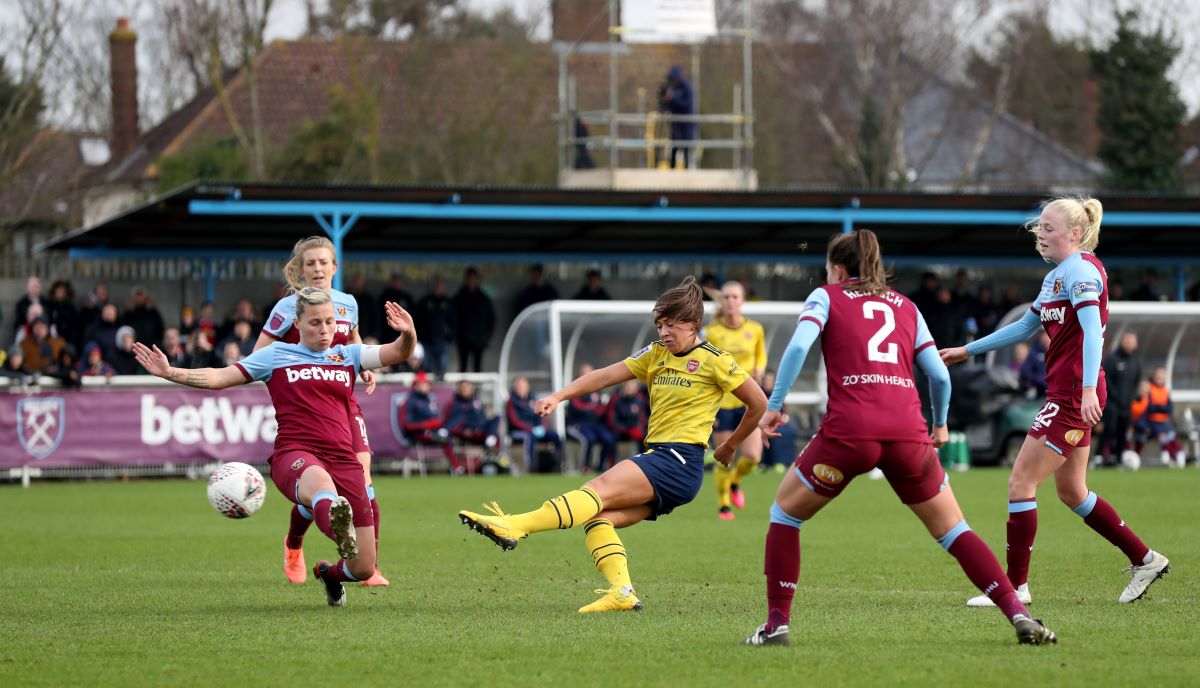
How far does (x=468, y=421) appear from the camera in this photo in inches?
925

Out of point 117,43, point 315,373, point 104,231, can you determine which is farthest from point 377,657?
point 117,43

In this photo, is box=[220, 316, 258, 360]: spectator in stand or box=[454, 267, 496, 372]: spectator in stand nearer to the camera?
box=[220, 316, 258, 360]: spectator in stand

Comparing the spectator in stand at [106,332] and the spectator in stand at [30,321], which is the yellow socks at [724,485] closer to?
the spectator in stand at [106,332]

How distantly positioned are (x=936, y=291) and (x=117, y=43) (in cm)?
2559

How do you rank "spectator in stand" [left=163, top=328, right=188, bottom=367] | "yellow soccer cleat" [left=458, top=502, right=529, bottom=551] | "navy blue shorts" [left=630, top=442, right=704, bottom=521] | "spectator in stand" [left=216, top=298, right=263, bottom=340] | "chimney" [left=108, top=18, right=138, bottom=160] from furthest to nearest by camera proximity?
"chimney" [left=108, top=18, right=138, bottom=160]
"spectator in stand" [left=216, top=298, right=263, bottom=340]
"spectator in stand" [left=163, top=328, right=188, bottom=367]
"navy blue shorts" [left=630, top=442, right=704, bottom=521]
"yellow soccer cleat" [left=458, top=502, right=529, bottom=551]

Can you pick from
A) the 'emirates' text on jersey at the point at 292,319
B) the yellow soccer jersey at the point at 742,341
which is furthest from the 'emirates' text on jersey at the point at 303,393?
the yellow soccer jersey at the point at 742,341

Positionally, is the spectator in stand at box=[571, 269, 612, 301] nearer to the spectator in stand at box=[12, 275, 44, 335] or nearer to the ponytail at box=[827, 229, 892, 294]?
the spectator in stand at box=[12, 275, 44, 335]

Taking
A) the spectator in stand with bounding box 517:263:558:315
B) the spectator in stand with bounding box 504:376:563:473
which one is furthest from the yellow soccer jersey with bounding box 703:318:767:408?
the spectator in stand with bounding box 517:263:558:315

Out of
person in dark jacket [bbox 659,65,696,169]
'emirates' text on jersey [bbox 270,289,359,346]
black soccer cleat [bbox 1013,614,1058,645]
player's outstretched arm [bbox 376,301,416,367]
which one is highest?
person in dark jacket [bbox 659,65,696,169]

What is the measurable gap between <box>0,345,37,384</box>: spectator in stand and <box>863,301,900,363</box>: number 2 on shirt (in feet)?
54.5

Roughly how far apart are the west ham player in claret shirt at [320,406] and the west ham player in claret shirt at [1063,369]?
10.1 ft

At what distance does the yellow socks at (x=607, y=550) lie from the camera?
27.1 ft

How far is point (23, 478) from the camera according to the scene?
21.1 metres

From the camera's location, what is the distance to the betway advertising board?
21250 mm
